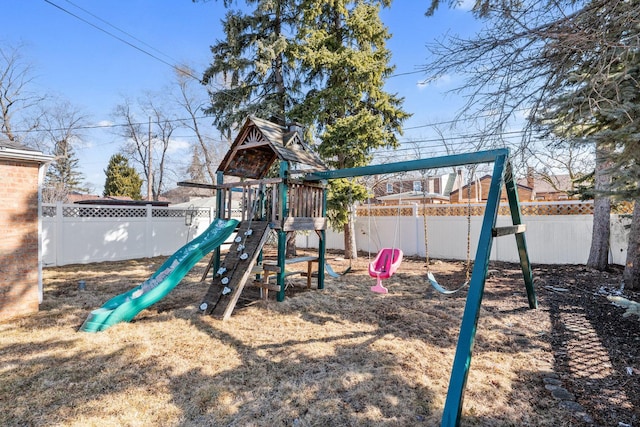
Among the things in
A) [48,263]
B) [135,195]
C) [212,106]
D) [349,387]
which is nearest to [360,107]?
[212,106]

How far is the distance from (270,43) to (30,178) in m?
6.61

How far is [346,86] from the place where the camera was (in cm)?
923

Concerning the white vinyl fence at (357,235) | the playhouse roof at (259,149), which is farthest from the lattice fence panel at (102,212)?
the playhouse roof at (259,149)

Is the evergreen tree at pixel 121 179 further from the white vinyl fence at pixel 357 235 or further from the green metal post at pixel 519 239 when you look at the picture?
the green metal post at pixel 519 239

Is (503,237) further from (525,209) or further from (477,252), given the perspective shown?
(477,252)

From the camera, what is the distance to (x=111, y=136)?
22.2 meters

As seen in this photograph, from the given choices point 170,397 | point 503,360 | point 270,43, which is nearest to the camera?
point 170,397

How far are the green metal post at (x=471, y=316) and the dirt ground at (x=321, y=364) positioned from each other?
0.31m

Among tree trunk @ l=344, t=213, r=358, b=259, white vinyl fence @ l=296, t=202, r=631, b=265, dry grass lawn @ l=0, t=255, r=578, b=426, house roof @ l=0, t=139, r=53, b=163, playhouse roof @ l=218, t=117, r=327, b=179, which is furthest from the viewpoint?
tree trunk @ l=344, t=213, r=358, b=259

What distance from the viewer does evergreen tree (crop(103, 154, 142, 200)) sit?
2662 cm

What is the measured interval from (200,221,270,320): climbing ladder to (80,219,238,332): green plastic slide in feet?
1.26

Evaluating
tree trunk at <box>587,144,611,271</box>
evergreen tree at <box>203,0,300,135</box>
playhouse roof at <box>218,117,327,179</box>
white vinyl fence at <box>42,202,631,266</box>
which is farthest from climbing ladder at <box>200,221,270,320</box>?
tree trunk at <box>587,144,611,271</box>

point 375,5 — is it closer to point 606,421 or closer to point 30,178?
point 30,178

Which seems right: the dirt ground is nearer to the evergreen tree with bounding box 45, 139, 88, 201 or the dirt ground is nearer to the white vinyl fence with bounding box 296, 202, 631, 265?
the white vinyl fence with bounding box 296, 202, 631, 265
